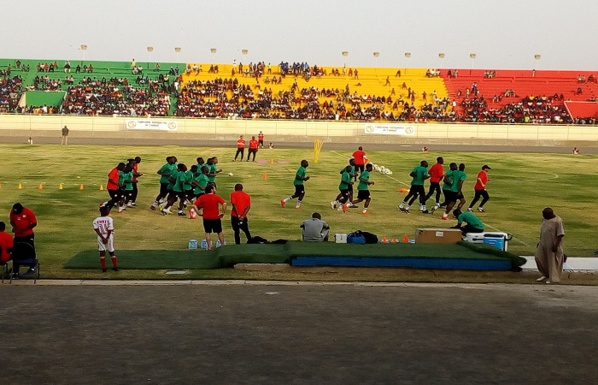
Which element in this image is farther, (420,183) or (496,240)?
(420,183)

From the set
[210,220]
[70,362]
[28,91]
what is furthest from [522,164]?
[28,91]

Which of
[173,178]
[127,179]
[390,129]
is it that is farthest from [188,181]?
[390,129]

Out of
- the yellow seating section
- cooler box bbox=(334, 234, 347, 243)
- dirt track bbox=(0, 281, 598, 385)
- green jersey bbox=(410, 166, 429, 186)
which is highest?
the yellow seating section

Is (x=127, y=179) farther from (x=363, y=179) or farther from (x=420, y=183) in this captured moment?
(x=420, y=183)

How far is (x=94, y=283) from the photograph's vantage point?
634 inches

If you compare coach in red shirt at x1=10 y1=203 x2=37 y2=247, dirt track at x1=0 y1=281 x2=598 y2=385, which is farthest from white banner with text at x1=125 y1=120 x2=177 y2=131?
dirt track at x1=0 y1=281 x2=598 y2=385

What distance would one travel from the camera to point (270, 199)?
31.0 m

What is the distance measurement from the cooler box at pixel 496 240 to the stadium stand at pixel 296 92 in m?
62.9

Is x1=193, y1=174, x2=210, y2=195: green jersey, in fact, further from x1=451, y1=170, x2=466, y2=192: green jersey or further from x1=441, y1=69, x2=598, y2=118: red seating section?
x1=441, y1=69, x2=598, y2=118: red seating section

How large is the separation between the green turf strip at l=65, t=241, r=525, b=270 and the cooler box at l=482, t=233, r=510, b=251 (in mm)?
690

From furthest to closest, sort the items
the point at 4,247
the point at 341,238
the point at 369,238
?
the point at 369,238 → the point at 341,238 → the point at 4,247

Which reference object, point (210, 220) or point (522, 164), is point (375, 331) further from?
point (522, 164)

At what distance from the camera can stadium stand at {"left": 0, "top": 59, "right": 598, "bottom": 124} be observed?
284 feet

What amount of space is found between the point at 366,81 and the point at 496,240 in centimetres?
7874
